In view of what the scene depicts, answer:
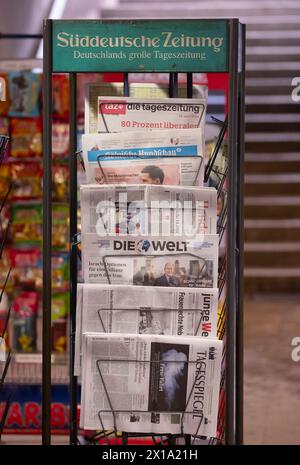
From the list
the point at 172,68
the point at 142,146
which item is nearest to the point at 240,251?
the point at 142,146

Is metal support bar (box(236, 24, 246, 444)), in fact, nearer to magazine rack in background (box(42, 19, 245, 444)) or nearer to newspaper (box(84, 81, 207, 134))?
magazine rack in background (box(42, 19, 245, 444))

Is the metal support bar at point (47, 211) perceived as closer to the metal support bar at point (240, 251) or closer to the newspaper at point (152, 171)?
the newspaper at point (152, 171)

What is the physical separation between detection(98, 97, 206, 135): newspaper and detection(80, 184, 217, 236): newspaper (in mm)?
194

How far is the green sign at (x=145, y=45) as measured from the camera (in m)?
2.29

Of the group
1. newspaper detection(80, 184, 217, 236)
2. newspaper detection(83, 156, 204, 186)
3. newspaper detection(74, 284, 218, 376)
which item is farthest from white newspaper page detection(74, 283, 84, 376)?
newspaper detection(83, 156, 204, 186)

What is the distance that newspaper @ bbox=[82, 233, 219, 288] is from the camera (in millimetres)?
2275

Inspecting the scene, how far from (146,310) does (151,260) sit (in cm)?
14

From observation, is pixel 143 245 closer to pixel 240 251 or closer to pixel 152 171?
pixel 152 171

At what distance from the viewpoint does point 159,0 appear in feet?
28.5

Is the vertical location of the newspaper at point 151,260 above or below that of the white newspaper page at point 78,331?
above

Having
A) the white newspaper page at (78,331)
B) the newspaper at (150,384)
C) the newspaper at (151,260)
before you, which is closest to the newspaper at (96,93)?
the newspaper at (151,260)

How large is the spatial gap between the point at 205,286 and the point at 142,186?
320 mm

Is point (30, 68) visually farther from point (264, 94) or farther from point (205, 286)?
point (264, 94)

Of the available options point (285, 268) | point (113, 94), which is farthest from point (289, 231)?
point (113, 94)
